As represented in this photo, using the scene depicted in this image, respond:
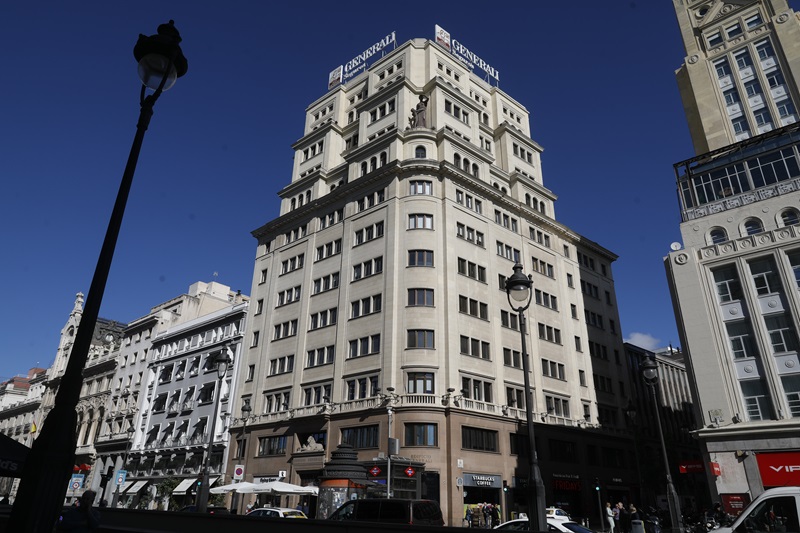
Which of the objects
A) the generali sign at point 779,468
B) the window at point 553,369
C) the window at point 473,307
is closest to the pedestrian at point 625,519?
the generali sign at point 779,468

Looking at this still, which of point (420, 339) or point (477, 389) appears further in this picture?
point (477, 389)

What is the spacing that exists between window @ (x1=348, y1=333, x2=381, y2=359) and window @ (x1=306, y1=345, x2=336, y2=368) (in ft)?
6.62

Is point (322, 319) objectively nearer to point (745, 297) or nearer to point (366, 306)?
point (366, 306)

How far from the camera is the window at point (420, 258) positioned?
42.1 metres

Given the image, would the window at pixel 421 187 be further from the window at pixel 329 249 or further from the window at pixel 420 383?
the window at pixel 420 383

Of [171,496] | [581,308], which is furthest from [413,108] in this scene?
[171,496]

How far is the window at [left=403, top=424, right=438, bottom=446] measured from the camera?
3615 cm

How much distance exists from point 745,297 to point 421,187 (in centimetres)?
2504

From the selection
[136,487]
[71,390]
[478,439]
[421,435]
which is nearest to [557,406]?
[478,439]

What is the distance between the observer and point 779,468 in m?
31.0

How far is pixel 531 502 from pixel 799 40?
5654cm

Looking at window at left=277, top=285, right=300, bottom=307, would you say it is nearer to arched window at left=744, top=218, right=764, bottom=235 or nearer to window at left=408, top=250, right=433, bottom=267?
window at left=408, top=250, right=433, bottom=267

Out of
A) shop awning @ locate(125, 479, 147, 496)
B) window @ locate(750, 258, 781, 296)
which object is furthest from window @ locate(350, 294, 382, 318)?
shop awning @ locate(125, 479, 147, 496)

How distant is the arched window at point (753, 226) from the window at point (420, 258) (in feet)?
74.8
